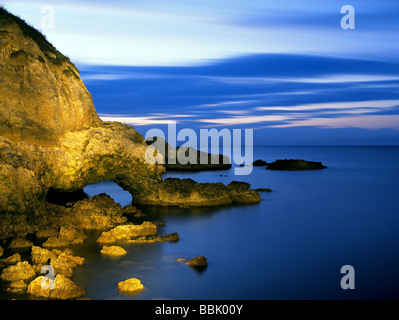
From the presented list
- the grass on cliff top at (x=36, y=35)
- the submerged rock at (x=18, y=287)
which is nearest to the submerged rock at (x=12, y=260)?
the submerged rock at (x=18, y=287)

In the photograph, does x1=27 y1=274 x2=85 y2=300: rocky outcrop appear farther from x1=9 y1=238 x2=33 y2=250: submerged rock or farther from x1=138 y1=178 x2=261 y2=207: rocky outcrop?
x1=138 y1=178 x2=261 y2=207: rocky outcrop

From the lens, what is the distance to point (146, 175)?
58.1 ft

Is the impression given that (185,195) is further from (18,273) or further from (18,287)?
(18,287)

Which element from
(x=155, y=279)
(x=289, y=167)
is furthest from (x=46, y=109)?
(x=289, y=167)

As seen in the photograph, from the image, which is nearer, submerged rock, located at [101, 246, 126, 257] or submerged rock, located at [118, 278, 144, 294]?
submerged rock, located at [118, 278, 144, 294]

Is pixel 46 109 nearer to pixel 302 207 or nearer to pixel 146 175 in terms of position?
pixel 146 175

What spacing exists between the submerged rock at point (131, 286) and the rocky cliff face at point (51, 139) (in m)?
4.44

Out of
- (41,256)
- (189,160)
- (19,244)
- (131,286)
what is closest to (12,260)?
(41,256)

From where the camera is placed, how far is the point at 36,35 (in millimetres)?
15148

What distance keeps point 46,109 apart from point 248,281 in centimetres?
841

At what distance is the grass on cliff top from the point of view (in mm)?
14172

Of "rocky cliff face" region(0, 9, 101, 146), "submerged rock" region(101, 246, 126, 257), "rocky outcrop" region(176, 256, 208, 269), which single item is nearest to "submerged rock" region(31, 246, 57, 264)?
"submerged rock" region(101, 246, 126, 257)

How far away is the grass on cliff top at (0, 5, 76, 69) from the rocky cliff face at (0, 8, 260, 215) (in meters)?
0.03

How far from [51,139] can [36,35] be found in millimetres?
3766
